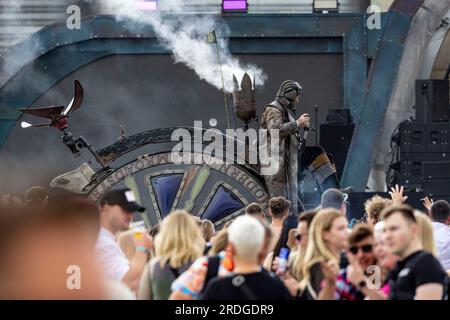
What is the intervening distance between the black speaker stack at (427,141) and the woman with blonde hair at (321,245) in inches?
448

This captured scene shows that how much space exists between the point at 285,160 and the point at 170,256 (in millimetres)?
7581

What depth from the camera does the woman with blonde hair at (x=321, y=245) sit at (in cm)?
892

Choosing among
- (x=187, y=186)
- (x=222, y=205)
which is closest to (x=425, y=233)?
(x=222, y=205)

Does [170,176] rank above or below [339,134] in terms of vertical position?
below

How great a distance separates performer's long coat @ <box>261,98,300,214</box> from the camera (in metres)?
16.2

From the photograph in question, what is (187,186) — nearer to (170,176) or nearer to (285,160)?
(170,176)

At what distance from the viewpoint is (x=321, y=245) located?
29.5ft

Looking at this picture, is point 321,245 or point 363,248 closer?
point 363,248

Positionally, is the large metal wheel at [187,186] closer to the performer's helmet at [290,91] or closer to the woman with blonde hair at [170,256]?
the performer's helmet at [290,91]

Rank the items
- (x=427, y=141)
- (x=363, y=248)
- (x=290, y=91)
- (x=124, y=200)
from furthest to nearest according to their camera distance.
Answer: (x=427, y=141)
(x=290, y=91)
(x=124, y=200)
(x=363, y=248)

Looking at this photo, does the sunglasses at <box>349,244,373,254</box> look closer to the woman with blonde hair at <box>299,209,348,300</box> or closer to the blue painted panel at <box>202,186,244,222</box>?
the woman with blonde hair at <box>299,209,348,300</box>

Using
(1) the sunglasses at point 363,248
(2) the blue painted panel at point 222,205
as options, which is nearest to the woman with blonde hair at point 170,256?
(1) the sunglasses at point 363,248
